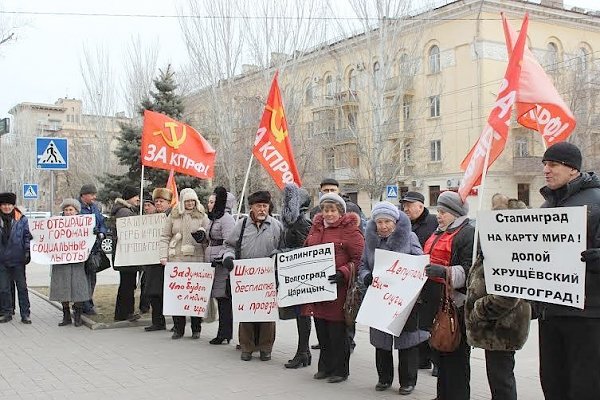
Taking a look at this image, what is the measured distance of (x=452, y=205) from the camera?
5523 millimetres

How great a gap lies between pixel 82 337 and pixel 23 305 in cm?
194

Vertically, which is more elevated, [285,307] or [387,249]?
[387,249]

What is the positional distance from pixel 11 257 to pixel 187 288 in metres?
3.68

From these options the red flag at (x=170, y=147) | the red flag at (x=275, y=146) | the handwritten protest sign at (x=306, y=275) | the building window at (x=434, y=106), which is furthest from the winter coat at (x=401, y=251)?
the building window at (x=434, y=106)

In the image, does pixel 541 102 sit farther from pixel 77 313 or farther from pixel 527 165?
pixel 527 165

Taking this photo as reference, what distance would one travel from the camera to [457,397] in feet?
17.7

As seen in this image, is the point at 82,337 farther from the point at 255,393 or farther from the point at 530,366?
the point at 530,366

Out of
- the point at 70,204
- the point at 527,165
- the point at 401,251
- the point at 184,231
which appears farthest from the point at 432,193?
the point at 401,251

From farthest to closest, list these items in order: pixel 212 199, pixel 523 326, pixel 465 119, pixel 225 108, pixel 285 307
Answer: pixel 465 119, pixel 225 108, pixel 212 199, pixel 285 307, pixel 523 326

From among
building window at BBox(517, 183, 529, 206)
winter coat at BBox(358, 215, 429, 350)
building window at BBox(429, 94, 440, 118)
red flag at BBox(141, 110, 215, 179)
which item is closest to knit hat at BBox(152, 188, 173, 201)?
red flag at BBox(141, 110, 215, 179)

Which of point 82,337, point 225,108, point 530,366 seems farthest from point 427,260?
point 225,108

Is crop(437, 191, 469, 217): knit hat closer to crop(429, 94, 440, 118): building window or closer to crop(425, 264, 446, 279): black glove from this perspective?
crop(425, 264, 446, 279): black glove

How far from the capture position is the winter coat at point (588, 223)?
14.1 feet

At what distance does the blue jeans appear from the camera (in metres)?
10.7
